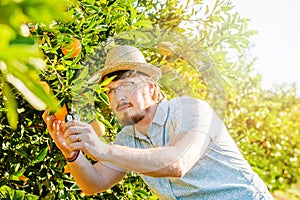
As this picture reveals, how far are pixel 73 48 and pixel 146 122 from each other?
31 centimetres

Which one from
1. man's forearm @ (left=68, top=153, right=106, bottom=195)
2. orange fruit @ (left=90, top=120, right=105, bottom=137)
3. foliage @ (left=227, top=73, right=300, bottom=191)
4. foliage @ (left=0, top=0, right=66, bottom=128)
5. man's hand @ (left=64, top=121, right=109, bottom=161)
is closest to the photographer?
foliage @ (left=0, top=0, right=66, bottom=128)

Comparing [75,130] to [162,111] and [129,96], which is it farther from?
[162,111]

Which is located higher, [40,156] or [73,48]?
[73,48]

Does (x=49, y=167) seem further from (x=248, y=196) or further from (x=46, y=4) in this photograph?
(x=46, y=4)

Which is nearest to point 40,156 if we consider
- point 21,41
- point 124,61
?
point 124,61

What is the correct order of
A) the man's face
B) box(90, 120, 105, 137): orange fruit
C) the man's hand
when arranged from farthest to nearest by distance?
box(90, 120, 105, 137): orange fruit
the man's face
the man's hand

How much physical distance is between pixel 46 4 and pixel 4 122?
1494 millimetres

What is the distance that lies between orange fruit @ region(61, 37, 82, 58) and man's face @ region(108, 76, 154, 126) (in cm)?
23

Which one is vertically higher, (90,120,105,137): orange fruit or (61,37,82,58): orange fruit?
(61,37,82,58): orange fruit

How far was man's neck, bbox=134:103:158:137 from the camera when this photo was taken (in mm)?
1572

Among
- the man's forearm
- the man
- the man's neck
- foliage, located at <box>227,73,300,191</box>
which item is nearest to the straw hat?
the man

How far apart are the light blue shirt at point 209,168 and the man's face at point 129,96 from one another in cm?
13

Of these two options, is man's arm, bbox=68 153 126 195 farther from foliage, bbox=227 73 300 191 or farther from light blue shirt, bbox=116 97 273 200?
foliage, bbox=227 73 300 191

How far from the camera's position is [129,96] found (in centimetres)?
A: 141
